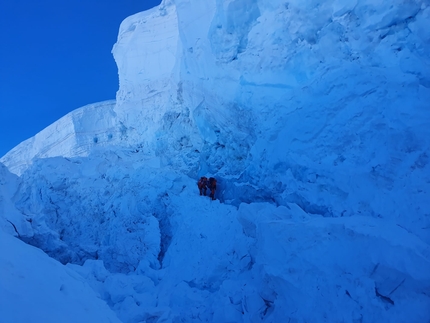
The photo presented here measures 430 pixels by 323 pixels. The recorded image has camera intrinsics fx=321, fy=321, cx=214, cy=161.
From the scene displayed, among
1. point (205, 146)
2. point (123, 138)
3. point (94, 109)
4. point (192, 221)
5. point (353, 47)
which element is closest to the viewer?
point (353, 47)

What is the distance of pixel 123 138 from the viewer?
39.9ft

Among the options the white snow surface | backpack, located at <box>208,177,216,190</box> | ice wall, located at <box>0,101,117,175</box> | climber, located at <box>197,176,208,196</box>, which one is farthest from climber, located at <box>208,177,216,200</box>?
ice wall, located at <box>0,101,117,175</box>

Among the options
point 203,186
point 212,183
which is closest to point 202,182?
point 203,186

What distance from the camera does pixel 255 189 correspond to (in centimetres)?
725

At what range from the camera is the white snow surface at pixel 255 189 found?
149 inches

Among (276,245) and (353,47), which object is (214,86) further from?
(276,245)

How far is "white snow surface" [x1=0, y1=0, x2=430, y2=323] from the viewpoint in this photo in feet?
12.4

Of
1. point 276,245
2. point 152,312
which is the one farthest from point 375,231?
point 152,312

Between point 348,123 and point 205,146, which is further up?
point 348,123

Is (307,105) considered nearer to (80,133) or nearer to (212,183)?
(212,183)

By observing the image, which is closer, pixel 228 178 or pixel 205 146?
pixel 228 178

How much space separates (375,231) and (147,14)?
39.2 feet

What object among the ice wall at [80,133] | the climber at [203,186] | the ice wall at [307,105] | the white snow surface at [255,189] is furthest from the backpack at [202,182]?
the ice wall at [80,133]

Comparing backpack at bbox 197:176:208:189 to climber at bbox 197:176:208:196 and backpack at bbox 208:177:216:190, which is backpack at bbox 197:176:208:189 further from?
backpack at bbox 208:177:216:190
